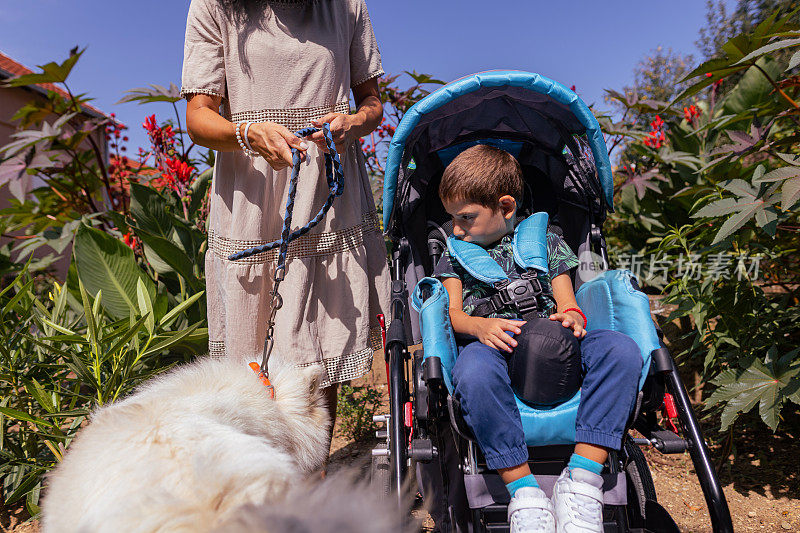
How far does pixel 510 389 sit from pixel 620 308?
22.0 inches

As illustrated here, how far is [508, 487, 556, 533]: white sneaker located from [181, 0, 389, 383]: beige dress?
2.94ft

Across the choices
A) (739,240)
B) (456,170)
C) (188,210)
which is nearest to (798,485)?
(739,240)

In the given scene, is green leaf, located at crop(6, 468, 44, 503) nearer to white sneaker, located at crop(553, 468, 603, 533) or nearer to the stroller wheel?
white sneaker, located at crop(553, 468, 603, 533)

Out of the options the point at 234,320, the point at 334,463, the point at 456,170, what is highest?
the point at 456,170

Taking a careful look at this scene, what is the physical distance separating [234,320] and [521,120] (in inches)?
60.8

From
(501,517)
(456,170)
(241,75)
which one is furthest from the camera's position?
(456,170)

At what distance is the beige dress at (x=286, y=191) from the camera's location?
6.32 feet

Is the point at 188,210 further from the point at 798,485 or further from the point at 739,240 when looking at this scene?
the point at 798,485

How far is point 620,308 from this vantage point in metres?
1.85

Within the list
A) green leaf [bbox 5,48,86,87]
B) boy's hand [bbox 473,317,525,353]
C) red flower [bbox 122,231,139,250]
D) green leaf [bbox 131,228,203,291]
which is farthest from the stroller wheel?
green leaf [bbox 5,48,86,87]

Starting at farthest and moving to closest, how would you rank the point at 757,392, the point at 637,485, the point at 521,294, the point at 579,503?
the point at 757,392 → the point at 521,294 → the point at 637,485 → the point at 579,503

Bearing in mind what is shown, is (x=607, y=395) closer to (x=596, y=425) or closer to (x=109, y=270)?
(x=596, y=425)

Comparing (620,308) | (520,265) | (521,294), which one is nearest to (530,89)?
(520,265)

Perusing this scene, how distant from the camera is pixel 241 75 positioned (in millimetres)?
1943
